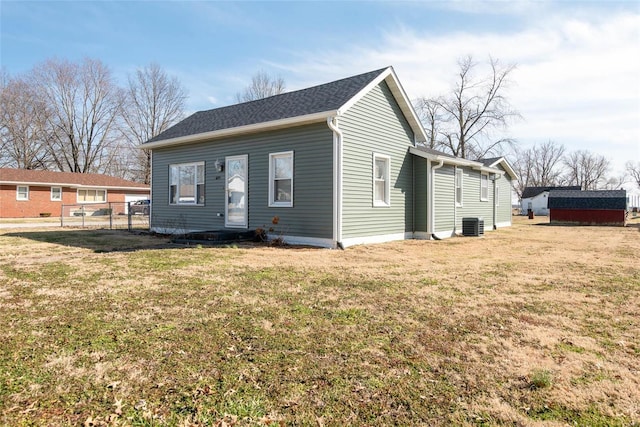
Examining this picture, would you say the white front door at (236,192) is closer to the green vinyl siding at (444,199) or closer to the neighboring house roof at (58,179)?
the green vinyl siding at (444,199)

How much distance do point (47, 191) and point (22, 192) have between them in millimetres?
1556

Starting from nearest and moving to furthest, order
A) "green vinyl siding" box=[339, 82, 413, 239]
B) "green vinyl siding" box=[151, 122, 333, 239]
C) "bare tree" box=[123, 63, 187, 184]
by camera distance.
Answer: "green vinyl siding" box=[151, 122, 333, 239], "green vinyl siding" box=[339, 82, 413, 239], "bare tree" box=[123, 63, 187, 184]

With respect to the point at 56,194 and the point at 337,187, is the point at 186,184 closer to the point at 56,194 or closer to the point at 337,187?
the point at 337,187

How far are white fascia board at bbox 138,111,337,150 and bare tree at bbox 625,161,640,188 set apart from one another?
81.6 m

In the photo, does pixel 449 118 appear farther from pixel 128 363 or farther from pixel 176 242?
pixel 128 363

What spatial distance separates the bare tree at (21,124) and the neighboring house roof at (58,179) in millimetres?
8431

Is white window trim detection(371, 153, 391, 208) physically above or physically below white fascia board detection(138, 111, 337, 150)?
below

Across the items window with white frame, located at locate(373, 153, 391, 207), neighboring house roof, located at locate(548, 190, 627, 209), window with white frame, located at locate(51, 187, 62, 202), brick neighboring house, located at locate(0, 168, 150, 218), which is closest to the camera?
window with white frame, located at locate(373, 153, 391, 207)

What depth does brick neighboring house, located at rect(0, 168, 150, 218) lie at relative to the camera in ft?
85.7

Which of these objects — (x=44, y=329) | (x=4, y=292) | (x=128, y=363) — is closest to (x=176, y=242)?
(x=4, y=292)

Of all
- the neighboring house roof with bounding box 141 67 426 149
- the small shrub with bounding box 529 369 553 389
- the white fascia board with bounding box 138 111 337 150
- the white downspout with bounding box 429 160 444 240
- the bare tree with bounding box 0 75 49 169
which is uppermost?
the bare tree with bounding box 0 75 49 169

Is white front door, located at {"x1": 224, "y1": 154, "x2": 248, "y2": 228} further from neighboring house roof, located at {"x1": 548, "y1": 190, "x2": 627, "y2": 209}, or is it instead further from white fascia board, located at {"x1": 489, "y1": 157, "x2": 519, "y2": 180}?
neighboring house roof, located at {"x1": 548, "y1": 190, "x2": 627, "y2": 209}

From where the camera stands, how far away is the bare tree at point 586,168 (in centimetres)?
6575

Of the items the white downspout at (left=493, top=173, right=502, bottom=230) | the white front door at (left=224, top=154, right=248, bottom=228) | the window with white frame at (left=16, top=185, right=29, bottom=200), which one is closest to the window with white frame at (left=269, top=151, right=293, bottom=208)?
the white front door at (left=224, top=154, right=248, bottom=228)
